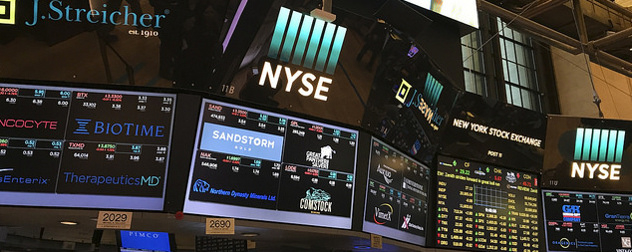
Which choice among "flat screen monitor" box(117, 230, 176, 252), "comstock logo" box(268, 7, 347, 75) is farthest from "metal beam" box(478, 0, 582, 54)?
"flat screen monitor" box(117, 230, 176, 252)

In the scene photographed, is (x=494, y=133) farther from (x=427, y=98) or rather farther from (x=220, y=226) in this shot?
(x=220, y=226)

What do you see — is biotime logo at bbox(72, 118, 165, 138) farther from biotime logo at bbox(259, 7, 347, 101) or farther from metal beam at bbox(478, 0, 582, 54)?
metal beam at bbox(478, 0, 582, 54)

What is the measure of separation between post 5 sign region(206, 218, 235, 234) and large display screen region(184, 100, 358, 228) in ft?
0.19

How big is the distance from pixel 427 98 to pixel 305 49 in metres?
1.74

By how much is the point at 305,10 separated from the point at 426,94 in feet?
5.91

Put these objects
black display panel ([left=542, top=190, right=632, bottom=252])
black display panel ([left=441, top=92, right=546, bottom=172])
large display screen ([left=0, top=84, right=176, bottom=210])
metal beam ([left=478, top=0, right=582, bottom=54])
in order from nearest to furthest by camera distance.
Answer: large display screen ([left=0, top=84, right=176, bottom=210])
black display panel ([left=441, top=92, right=546, bottom=172])
black display panel ([left=542, top=190, right=632, bottom=252])
metal beam ([left=478, top=0, right=582, bottom=54])

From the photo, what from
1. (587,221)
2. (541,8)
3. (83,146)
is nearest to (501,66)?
(541,8)

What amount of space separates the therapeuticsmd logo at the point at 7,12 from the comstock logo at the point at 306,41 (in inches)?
72.5

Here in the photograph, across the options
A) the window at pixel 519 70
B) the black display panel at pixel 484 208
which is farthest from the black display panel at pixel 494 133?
the window at pixel 519 70

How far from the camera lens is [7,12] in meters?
4.12

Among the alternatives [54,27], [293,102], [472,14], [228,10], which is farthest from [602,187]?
[54,27]

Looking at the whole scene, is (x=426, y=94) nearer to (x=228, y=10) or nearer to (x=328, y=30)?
(x=328, y=30)

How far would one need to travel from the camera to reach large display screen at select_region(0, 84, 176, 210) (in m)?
3.99

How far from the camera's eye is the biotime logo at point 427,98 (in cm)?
534
